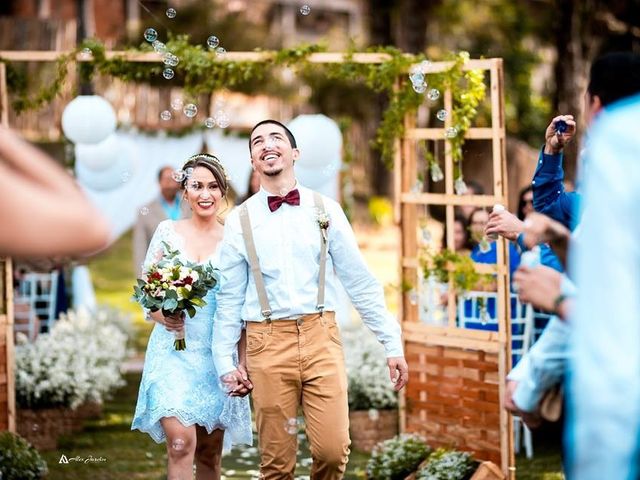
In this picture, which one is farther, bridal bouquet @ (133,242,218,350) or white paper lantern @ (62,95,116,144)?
white paper lantern @ (62,95,116,144)

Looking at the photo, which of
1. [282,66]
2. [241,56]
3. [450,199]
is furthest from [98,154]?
[450,199]

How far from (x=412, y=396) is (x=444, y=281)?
83cm

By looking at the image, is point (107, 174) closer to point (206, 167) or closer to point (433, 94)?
point (433, 94)

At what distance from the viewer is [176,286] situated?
5316mm

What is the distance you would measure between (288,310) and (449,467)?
170cm

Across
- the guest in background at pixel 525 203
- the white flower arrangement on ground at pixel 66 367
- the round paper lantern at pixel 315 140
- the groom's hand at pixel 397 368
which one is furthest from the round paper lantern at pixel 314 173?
the groom's hand at pixel 397 368

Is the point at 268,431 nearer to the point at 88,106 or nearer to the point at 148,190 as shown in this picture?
the point at 88,106

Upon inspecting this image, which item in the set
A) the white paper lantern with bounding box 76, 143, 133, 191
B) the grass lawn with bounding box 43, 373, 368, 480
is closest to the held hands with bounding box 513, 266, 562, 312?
the grass lawn with bounding box 43, 373, 368, 480

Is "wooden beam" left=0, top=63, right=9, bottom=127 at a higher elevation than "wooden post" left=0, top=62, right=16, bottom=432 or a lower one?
higher

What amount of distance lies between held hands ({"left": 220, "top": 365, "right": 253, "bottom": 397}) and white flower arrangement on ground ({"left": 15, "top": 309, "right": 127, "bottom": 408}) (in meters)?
2.98

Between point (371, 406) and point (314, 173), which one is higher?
point (314, 173)

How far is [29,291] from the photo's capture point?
10.1 m

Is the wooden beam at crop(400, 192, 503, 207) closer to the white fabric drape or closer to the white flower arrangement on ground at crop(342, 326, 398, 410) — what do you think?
the white flower arrangement on ground at crop(342, 326, 398, 410)

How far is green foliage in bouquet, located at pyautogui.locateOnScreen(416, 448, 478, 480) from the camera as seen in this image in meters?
6.12
